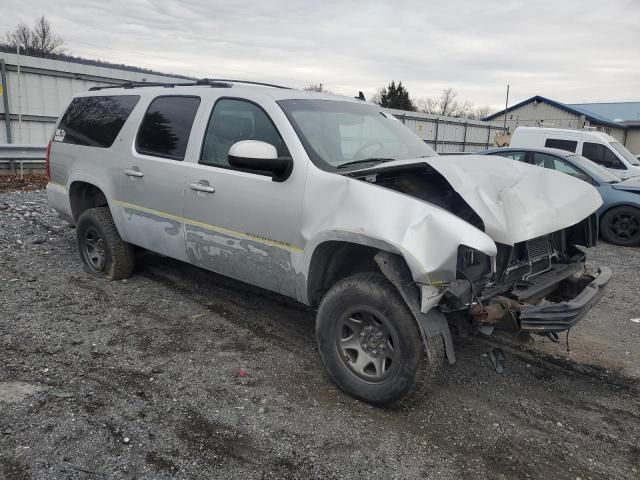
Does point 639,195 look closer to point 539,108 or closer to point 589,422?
point 589,422

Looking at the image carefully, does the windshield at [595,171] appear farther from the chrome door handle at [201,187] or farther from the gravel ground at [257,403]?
the chrome door handle at [201,187]

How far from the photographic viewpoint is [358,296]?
3242 mm

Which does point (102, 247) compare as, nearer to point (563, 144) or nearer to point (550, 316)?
point (550, 316)

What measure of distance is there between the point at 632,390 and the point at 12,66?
13.7 metres

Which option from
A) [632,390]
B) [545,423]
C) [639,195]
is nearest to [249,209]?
[545,423]

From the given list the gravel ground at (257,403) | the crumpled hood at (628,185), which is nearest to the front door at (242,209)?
the gravel ground at (257,403)

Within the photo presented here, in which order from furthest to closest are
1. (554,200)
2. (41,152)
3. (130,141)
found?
1. (41,152)
2. (130,141)
3. (554,200)

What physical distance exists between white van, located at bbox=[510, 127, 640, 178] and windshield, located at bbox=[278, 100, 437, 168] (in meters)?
9.33

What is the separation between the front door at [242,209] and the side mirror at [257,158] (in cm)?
11

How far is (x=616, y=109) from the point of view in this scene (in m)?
46.3

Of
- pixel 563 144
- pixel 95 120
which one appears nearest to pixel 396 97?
pixel 563 144

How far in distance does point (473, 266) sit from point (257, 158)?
60.8 inches

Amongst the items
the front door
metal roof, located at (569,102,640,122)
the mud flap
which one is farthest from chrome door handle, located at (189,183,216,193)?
metal roof, located at (569,102,640,122)

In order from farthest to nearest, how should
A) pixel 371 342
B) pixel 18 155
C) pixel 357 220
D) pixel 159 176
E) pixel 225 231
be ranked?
1. pixel 18 155
2. pixel 159 176
3. pixel 225 231
4. pixel 371 342
5. pixel 357 220
